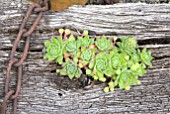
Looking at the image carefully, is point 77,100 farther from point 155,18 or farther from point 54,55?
point 155,18

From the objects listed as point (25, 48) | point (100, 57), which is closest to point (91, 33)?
point (100, 57)

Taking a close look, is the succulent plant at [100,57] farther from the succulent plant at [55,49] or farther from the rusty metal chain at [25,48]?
the rusty metal chain at [25,48]

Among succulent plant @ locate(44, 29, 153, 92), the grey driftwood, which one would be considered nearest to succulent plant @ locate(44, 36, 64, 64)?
succulent plant @ locate(44, 29, 153, 92)

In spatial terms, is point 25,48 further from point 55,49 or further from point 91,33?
point 91,33

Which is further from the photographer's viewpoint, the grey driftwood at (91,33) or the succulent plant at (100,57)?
the grey driftwood at (91,33)

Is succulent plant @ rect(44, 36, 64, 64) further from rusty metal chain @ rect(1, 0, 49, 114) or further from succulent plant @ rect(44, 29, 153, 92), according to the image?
rusty metal chain @ rect(1, 0, 49, 114)

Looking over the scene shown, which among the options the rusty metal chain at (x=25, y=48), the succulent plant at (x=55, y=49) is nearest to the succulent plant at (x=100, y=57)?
the succulent plant at (x=55, y=49)
